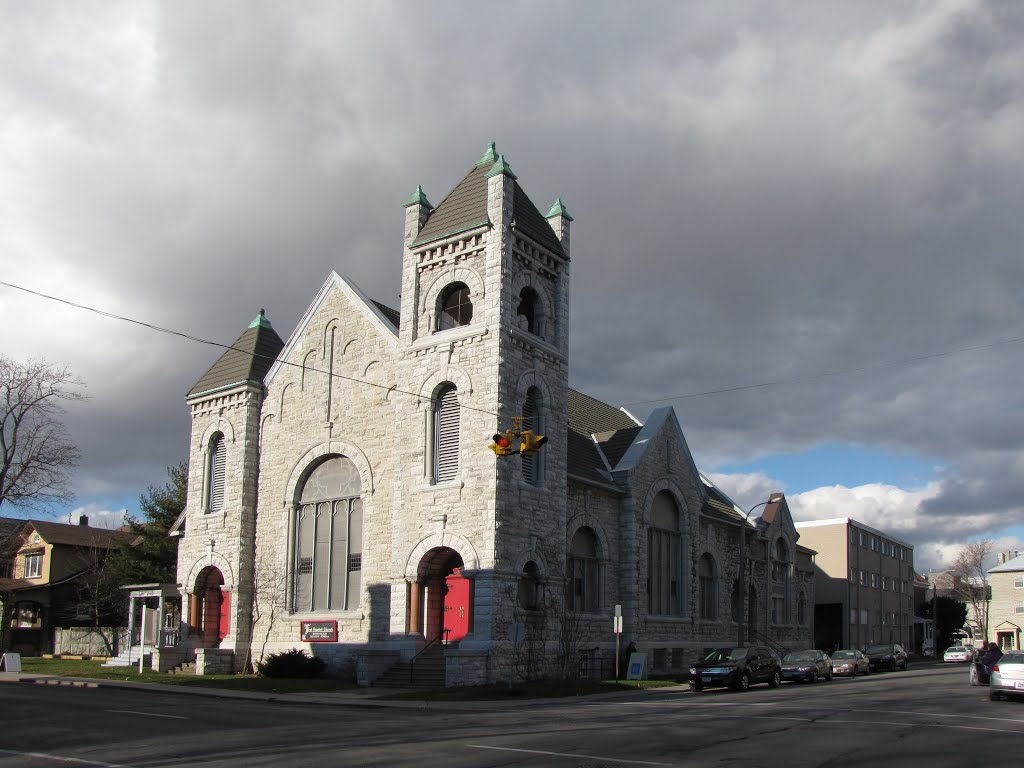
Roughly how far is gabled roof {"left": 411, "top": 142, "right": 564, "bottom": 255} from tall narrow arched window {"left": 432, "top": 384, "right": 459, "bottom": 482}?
5.65 metres

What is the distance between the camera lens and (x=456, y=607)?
30625mm

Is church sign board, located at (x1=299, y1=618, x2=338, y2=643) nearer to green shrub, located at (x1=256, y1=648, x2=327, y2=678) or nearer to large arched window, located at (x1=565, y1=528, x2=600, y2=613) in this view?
green shrub, located at (x1=256, y1=648, x2=327, y2=678)

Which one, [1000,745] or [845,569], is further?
[845,569]

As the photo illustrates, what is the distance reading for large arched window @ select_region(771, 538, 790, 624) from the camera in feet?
166

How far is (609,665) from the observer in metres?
35.1

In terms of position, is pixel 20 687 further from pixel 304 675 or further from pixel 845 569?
pixel 845 569

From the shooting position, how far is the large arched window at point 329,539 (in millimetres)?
34688

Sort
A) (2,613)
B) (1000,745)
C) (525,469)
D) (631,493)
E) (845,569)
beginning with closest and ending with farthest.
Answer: (1000,745)
(525,469)
(631,493)
(2,613)
(845,569)

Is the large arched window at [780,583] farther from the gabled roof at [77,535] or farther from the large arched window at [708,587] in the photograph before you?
the gabled roof at [77,535]

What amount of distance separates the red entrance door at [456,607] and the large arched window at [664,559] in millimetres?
10436

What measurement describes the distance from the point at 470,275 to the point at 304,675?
48.9 ft

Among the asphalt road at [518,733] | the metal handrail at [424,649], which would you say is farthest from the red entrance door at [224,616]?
the asphalt road at [518,733]

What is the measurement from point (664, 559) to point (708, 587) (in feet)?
17.0

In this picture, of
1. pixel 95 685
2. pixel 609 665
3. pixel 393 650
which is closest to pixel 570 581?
pixel 609 665
